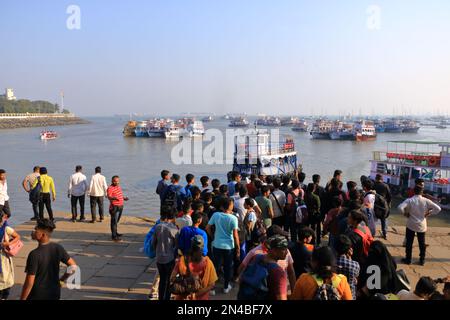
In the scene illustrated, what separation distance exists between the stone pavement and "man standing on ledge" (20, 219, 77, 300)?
5.33ft

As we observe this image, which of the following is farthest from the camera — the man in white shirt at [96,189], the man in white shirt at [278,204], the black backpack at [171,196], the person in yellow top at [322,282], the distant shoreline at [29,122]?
the distant shoreline at [29,122]

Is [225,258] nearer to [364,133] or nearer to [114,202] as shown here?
[114,202]

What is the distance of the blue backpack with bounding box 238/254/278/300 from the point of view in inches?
125

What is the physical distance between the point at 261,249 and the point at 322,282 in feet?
2.80

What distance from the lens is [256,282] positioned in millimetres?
3186

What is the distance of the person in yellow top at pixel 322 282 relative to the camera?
2.99 meters

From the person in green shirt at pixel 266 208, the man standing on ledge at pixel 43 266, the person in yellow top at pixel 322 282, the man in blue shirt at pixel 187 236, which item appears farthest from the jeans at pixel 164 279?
the person in yellow top at pixel 322 282

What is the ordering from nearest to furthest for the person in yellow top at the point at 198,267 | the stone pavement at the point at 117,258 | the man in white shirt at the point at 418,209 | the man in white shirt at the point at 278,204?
1. the person in yellow top at the point at 198,267
2. the stone pavement at the point at 117,258
3. the man in white shirt at the point at 418,209
4. the man in white shirt at the point at 278,204

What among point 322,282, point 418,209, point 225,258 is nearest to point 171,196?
point 225,258

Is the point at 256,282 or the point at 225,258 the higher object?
the point at 256,282

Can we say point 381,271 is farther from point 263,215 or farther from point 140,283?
point 140,283

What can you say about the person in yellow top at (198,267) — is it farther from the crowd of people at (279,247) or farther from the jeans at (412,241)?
the jeans at (412,241)

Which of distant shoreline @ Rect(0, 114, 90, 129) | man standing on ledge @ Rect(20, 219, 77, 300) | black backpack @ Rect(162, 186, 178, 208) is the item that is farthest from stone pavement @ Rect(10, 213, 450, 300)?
distant shoreline @ Rect(0, 114, 90, 129)
